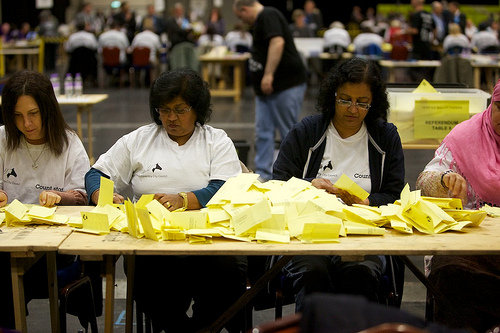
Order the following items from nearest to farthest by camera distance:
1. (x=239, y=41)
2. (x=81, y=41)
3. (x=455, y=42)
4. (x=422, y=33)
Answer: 1. (x=455, y=42)
2. (x=422, y=33)
3. (x=81, y=41)
4. (x=239, y=41)

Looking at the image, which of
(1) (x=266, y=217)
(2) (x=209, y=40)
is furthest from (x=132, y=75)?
(1) (x=266, y=217)

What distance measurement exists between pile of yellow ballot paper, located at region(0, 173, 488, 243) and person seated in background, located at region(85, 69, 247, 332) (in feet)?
0.96

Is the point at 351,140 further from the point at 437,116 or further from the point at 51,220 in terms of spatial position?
the point at 51,220

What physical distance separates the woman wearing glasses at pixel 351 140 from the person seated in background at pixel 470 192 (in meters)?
0.19

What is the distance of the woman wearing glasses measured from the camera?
2.96 m

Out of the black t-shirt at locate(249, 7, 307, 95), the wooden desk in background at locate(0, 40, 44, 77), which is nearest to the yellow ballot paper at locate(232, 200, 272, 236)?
the black t-shirt at locate(249, 7, 307, 95)

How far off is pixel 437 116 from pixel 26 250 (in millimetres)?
2710

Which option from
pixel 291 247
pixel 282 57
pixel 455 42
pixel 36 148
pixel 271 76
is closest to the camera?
pixel 291 247

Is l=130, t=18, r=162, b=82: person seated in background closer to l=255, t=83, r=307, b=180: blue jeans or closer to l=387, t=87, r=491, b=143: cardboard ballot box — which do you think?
l=255, t=83, r=307, b=180: blue jeans

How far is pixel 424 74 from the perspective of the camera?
44.8 ft

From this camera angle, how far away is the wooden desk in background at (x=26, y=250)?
2.17 metres

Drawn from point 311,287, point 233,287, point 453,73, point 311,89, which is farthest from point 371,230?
point 311,89

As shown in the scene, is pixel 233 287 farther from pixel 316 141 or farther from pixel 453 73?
pixel 453 73

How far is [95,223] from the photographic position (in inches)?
93.1
